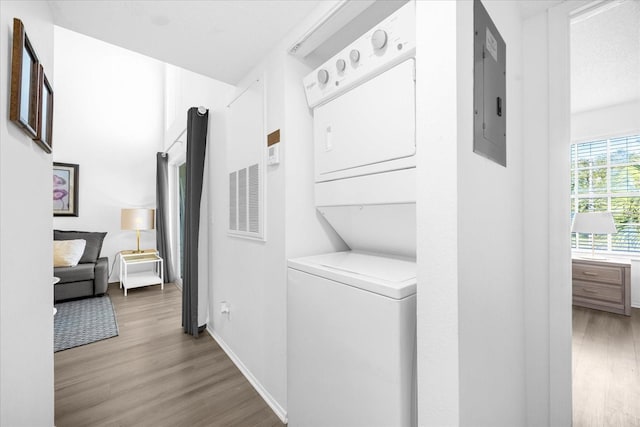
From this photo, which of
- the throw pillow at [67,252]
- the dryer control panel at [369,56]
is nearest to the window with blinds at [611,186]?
the dryer control panel at [369,56]

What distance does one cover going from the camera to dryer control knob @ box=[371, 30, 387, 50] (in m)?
1.04

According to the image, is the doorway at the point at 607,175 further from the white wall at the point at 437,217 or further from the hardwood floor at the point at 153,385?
the hardwood floor at the point at 153,385

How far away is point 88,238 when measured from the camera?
4.11 m

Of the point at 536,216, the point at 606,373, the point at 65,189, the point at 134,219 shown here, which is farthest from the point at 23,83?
the point at 65,189

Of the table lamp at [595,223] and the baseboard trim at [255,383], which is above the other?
the table lamp at [595,223]

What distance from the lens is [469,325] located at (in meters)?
0.82

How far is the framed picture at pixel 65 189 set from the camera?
4137mm

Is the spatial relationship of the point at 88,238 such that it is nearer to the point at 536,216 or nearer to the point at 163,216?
the point at 163,216

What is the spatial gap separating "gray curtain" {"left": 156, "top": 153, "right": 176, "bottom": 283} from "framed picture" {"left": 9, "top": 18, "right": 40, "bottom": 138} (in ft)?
13.1

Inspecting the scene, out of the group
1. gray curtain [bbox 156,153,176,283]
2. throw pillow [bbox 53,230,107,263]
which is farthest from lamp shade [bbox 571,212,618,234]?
throw pillow [bbox 53,230,107,263]

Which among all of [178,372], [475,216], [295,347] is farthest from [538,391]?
[178,372]

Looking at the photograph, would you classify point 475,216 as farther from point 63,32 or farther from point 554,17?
point 63,32

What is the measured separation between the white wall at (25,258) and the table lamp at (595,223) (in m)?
4.55

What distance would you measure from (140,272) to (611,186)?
711cm
